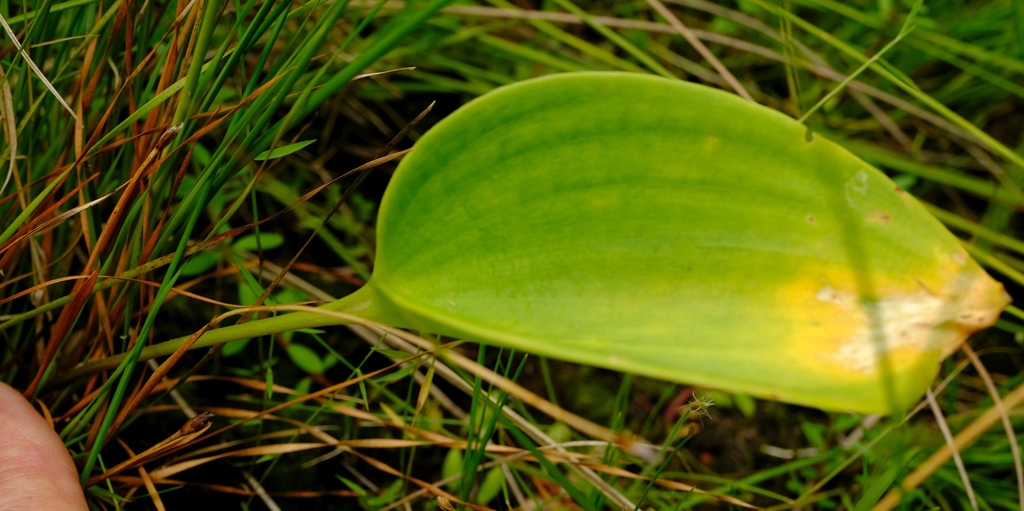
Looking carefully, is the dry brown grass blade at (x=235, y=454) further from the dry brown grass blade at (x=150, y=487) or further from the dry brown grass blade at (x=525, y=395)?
the dry brown grass blade at (x=525, y=395)

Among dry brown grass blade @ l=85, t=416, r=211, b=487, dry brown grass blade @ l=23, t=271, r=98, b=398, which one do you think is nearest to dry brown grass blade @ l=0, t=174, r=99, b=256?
dry brown grass blade @ l=23, t=271, r=98, b=398

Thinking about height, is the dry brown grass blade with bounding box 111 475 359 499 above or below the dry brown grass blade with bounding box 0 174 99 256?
below

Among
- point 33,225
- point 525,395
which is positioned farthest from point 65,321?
point 525,395

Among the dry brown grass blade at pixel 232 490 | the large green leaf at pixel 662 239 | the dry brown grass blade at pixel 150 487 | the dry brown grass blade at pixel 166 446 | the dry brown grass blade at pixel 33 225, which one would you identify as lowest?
the dry brown grass blade at pixel 232 490

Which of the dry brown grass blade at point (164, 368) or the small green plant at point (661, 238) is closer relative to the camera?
the small green plant at point (661, 238)

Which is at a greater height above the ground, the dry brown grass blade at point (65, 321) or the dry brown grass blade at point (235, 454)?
the dry brown grass blade at point (65, 321)

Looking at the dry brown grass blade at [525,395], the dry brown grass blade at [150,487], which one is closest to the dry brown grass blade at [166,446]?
the dry brown grass blade at [150,487]

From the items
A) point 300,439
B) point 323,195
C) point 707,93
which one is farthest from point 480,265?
point 323,195

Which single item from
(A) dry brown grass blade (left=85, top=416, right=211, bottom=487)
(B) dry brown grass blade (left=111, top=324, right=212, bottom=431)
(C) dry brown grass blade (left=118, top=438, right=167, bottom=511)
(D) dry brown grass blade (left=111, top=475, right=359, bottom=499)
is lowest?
(D) dry brown grass blade (left=111, top=475, right=359, bottom=499)

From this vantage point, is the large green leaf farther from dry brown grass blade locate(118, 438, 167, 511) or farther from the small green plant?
dry brown grass blade locate(118, 438, 167, 511)
